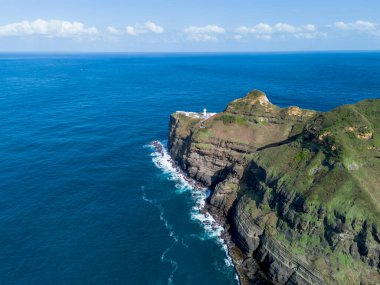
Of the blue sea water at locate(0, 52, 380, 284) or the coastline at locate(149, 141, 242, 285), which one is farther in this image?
the coastline at locate(149, 141, 242, 285)

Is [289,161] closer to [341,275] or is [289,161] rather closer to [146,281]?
[341,275]

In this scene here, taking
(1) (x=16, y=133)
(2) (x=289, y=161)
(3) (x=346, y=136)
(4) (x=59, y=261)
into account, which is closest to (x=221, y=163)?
(2) (x=289, y=161)

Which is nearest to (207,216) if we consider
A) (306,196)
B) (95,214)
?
(306,196)

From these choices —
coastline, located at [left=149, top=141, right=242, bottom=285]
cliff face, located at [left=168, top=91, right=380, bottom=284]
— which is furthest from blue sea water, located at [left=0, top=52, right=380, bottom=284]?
cliff face, located at [left=168, top=91, right=380, bottom=284]

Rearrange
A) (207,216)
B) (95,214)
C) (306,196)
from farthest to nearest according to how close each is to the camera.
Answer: (207,216), (95,214), (306,196)

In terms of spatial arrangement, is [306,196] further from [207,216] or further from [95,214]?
[95,214]

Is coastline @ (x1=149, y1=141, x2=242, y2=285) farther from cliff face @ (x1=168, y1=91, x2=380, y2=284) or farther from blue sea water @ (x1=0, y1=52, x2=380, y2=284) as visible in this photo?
blue sea water @ (x1=0, y1=52, x2=380, y2=284)
